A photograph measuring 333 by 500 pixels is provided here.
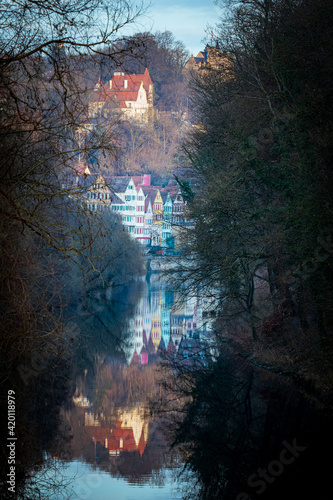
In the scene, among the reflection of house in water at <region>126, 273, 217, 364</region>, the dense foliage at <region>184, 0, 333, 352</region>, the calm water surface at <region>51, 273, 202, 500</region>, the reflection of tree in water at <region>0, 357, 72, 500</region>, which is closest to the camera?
the reflection of tree in water at <region>0, 357, 72, 500</region>

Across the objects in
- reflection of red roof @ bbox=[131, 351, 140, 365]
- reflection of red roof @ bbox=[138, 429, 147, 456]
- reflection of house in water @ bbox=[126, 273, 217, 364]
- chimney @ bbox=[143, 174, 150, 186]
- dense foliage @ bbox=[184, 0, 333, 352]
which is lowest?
reflection of red roof @ bbox=[138, 429, 147, 456]

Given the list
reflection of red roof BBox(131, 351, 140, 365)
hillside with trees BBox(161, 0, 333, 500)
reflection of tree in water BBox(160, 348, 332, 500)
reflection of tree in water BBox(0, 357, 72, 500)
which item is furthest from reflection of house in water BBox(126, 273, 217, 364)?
reflection of tree in water BBox(0, 357, 72, 500)

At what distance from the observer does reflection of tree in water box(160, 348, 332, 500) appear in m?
7.67

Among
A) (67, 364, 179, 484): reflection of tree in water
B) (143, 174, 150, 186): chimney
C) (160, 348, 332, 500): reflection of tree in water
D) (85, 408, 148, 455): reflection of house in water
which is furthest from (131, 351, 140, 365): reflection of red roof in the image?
(143, 174, 150, 186): chimney

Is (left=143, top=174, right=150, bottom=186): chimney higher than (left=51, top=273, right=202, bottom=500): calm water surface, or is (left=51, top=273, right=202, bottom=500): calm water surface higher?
(left=143, top=174, right=150, bottom=186): chimney

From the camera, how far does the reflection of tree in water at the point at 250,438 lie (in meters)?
7.67

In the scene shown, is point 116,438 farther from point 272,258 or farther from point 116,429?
point 272,258

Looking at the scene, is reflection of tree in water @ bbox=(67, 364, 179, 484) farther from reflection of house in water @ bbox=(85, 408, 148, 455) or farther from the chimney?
the chimney

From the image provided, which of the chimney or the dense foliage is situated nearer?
the dense foliage

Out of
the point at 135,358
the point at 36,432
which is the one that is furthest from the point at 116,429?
the point at 135,358

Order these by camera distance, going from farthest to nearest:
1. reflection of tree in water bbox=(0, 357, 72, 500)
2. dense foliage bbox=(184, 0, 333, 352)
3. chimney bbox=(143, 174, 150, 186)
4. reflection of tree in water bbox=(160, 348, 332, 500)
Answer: chimney bbox=(143, 174, 150, 186) < dense foliage bbox=(184, 0, 333, 352) < reflection of tree in water bbox=(0, 357, 72, 500) < reflection of tree in water bbox=(160, 348, 332, 500)

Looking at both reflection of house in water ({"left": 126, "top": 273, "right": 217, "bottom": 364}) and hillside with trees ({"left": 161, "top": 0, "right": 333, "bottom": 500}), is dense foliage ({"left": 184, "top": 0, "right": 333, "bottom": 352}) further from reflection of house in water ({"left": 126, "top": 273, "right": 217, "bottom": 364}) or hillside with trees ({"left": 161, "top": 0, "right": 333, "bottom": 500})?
reflection of house in water ({"left": 126, "top": 273, "right": 217, "bottom": 364})

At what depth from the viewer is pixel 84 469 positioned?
866cm

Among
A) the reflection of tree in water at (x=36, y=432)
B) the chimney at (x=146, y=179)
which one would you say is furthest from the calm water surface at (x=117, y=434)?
the chimney at (x=146, y=179)
